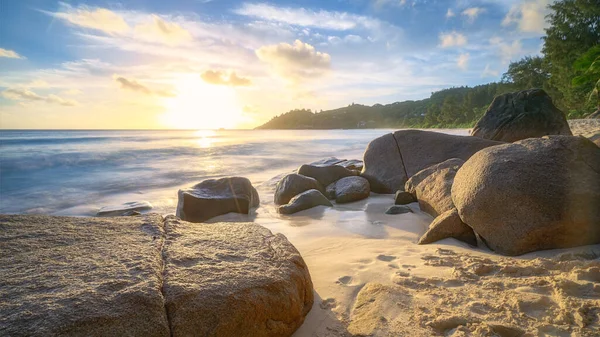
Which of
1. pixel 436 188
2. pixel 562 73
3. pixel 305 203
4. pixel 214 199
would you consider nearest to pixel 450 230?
pixel 436 188

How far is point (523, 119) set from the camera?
8.00m

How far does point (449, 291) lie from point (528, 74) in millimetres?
47014

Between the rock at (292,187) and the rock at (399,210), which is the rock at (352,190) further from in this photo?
the rock at (399,210)

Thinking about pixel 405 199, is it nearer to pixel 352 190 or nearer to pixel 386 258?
pixel 352 190

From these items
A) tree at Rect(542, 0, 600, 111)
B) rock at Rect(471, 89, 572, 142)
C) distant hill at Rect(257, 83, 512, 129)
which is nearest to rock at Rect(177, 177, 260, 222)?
rock at Rect(471, 89, 572, 142)

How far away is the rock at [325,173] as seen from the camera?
24.6ft

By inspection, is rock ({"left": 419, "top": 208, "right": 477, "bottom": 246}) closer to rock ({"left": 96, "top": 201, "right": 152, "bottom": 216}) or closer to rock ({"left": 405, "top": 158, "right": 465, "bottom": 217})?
rock ({"left": 405, "top": 158, "right": 465, "bottom": 217})

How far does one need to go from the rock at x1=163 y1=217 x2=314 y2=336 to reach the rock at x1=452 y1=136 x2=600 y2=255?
197 centimetres

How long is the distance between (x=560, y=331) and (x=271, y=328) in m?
1.57

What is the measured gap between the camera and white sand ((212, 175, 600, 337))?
6.31ft

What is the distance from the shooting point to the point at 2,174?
12.7 m

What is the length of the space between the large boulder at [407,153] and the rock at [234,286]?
463cm

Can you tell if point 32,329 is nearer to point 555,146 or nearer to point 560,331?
point 560,331

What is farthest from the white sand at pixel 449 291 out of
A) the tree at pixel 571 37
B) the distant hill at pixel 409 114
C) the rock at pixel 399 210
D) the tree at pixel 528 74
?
the distant hill at pixel 409 114
